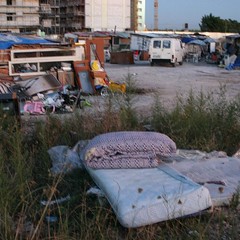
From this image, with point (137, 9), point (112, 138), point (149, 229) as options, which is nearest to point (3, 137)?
point (112, 138)

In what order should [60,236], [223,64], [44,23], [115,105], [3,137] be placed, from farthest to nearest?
[44,23] → [223,64] → [115,105] → [3,137] → [60,236]

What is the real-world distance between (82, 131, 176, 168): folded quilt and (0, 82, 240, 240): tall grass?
A: 0.28 meters

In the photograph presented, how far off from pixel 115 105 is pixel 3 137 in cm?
238

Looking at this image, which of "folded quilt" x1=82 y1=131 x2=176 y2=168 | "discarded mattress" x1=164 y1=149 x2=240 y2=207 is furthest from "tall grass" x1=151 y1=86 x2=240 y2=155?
"folded quilt" x1=82 y1=131 x2=176 y2=168

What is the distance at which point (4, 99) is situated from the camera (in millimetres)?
8734

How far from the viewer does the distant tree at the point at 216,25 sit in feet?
340

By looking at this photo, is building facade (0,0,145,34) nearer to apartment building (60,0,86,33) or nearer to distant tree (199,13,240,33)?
apartment building (60,0,86,33)

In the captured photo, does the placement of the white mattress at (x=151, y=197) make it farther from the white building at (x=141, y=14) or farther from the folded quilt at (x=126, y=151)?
the white building at (x=141, y=14)

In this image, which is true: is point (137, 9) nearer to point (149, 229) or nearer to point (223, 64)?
point (223, 64)

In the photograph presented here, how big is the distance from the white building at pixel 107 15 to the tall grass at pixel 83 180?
93.6m

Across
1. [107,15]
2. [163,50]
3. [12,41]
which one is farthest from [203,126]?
[107,15]

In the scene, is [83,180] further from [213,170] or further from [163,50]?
[163,50]

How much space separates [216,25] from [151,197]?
105m

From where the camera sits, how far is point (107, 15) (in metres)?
104
